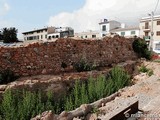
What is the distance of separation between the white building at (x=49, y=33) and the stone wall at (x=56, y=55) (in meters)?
41.7

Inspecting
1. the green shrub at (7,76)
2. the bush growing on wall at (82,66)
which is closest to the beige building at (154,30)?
the bush growing on wall at (82,66)

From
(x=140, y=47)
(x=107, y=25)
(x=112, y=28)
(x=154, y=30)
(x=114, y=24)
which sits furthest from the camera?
(x=114, y=24)

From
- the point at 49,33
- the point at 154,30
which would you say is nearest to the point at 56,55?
the point at 154,30

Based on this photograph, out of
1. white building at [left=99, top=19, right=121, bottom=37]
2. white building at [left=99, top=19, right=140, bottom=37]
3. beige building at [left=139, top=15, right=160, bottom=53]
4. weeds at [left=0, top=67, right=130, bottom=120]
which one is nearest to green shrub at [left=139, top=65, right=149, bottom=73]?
weeds at [left=0, top=67, right=130, bottom=120]

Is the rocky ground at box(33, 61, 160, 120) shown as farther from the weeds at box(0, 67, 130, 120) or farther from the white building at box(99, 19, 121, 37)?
the white building at box(99, 19, 121, 37)

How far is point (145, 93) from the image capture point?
8.76 meters

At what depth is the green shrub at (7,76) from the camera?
9.53 m

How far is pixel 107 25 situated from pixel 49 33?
15664mm

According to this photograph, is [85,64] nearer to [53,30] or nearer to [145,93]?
[145,93]

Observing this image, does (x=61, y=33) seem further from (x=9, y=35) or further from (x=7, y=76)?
(x=7, y=76)

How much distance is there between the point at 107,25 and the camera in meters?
57.1

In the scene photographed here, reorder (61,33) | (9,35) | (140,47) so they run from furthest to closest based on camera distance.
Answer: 1. (61,33)
2. (9,35)
3. (140,47)

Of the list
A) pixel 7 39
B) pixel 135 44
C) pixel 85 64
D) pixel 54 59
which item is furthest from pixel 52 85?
pixel 7 39

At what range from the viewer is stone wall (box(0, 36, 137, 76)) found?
10531 mm
